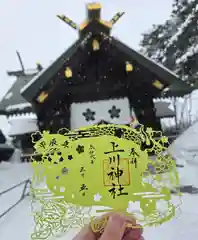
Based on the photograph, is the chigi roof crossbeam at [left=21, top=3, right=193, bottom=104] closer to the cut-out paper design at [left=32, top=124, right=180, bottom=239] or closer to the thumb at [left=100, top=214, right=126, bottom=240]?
the cut-out paper design at [left=32, top=124, right=180, bottom=239]

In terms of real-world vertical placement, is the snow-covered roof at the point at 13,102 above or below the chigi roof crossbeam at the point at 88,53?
below

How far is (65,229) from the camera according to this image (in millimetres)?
2350

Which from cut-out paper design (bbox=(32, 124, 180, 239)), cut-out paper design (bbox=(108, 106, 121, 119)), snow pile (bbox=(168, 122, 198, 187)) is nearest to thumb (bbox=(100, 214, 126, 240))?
cut-out paper design (bbox=(32, 124, 180, 239))

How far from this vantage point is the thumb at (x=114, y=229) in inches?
80.3

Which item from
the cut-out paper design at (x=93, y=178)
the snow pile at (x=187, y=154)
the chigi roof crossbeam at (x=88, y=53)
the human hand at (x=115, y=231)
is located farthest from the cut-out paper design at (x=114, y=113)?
the human hand at (x=115, y=231)

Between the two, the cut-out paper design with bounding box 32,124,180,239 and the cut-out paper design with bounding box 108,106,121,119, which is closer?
the cut-out paper design with bounding box 32,124,180,239

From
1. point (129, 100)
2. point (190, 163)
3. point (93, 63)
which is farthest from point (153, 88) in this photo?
point (190, 163)

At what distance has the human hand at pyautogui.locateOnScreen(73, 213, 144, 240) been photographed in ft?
6.72

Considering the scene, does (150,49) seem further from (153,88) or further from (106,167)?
(106,167)

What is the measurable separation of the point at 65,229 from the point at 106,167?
0.51 m

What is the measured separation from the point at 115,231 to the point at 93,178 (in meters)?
0.44

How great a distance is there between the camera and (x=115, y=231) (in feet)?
6.75

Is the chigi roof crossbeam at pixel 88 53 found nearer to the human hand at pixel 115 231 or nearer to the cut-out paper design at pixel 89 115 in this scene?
the cut-out paper design at pixel 89 115

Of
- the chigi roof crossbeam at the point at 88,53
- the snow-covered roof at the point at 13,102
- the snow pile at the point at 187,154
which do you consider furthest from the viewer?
the snow-covered roof at the point at 13,102
